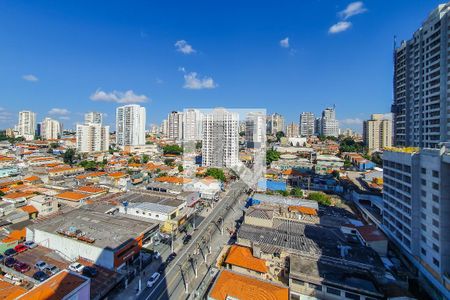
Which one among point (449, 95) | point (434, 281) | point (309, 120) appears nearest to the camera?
point (434, 281)

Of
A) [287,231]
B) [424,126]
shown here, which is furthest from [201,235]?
[424,126]

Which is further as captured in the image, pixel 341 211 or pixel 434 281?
pixel 341 211

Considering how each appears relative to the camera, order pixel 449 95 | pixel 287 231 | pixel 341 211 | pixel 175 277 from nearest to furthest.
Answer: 1. pixel 175 277
2. pixel 287 231
3. pixel 449 95
4. pixel 341 211

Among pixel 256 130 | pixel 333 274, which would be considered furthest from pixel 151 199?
pixel 256 130

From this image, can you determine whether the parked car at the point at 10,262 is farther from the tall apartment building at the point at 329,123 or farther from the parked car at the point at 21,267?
the tall apartment building at the point at 329,123

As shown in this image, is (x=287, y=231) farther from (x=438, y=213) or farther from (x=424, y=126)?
(x=424, y=126)

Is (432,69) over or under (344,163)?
over

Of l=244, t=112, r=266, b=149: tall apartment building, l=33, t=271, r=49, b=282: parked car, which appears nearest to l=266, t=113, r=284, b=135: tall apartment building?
l=244, t=112, r=266, b=149: tall apartment building

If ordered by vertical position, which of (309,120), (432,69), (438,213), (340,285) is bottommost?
(340,285)
